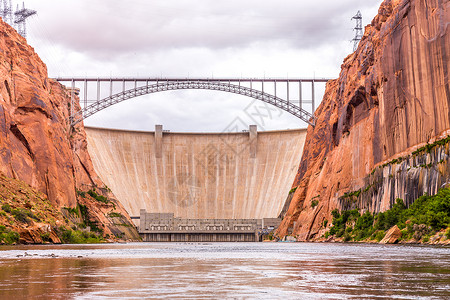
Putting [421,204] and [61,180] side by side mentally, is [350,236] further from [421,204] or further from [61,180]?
[61,180]

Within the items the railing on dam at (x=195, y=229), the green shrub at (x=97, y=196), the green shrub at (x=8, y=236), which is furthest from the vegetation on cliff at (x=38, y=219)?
the railing on dam at (x=195, y=229)

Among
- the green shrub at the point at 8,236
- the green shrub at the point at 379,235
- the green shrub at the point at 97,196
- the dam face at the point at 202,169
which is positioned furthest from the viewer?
the dam face at the point at 202,169

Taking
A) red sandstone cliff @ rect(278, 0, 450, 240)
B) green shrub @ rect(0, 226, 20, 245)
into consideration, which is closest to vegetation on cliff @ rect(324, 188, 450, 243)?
red sandstone cliff @ rect(278, 0, 450, 240)

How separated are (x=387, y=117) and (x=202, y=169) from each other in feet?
238

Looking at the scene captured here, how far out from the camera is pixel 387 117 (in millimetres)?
73938

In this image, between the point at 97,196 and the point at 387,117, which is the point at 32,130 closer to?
the point at 97,196

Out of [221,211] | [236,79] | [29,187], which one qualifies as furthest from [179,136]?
[29,187]

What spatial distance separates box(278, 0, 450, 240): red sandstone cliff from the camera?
62000mm

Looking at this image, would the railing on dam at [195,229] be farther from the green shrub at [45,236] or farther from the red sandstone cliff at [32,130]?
the green shrub at [45,236]

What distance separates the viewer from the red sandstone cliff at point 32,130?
252 ft

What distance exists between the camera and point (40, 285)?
12727mm

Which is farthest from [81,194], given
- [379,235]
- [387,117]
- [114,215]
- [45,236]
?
[379,235]

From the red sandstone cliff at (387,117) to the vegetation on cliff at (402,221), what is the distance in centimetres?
164

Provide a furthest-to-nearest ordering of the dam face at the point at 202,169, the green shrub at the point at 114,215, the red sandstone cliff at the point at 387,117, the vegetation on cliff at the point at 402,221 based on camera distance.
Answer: the dam face at the point at 202,169 → the green shrub at the point at 114,215 → the red sandstone cliff at the point at 387,117 → the vegetation on cliff at the point at 402,221
